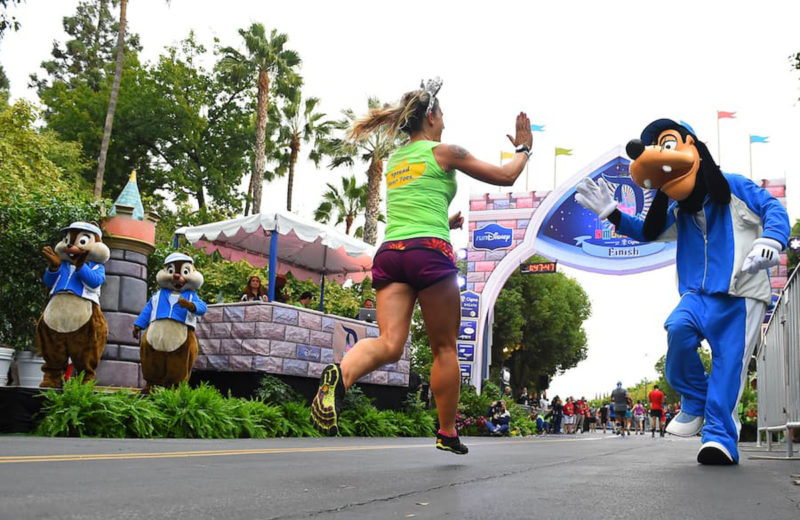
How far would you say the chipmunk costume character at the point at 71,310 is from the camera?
7555 mm

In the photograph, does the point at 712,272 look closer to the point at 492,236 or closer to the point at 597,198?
the point at 597,198

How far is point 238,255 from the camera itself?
561 inches

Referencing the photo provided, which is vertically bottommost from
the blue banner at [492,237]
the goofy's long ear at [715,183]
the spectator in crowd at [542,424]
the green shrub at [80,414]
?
the spectator in crowd at [542,424]

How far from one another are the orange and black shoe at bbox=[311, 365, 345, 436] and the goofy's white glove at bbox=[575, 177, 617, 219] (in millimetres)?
2426

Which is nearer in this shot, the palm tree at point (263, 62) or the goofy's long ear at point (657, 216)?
the goofy's long ear at point (657, 216)

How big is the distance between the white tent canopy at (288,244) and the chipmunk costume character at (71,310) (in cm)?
453

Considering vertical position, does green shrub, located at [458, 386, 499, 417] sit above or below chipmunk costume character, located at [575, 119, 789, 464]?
below

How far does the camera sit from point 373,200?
98.1 ft

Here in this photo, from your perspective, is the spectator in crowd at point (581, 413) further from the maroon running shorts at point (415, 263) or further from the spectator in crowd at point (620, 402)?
the maroon running shorts at point (415, 263)


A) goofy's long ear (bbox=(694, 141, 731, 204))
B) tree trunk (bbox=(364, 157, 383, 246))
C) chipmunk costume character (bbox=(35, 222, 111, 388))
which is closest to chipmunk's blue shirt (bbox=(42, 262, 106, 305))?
chipmunk costume character (bbox=(35, 222, 111, 388))

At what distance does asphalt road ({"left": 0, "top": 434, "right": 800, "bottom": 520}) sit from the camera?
6.52 ft

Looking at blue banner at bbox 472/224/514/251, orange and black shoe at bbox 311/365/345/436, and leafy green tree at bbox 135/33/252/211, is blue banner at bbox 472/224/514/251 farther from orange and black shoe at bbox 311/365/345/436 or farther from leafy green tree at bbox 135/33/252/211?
A: orange and black shoe at bbox 311/365/345/436

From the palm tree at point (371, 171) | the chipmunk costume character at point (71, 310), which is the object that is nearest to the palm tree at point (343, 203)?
the palm tree at point (371, 171)

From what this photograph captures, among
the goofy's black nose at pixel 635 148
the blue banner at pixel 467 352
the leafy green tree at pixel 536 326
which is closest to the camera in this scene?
the goofy's black nose at pixel 635 148
